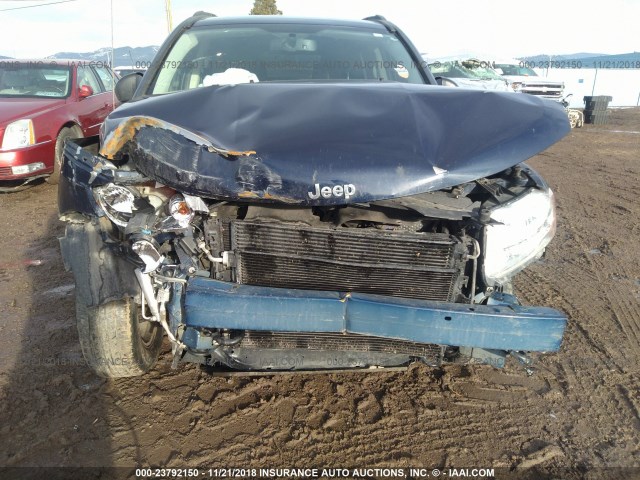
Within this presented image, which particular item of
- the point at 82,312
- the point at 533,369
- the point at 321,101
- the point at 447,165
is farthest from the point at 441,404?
the point at 82,312

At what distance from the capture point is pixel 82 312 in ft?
7.74

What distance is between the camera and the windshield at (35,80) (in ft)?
22.8

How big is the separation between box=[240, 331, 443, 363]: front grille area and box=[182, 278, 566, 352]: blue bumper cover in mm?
219

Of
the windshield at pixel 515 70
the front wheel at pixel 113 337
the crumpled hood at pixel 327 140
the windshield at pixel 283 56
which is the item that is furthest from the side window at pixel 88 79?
the windshield at pixel 515 70

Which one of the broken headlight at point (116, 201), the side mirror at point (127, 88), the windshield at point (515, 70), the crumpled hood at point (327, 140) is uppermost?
the windshield at point (515, 70)

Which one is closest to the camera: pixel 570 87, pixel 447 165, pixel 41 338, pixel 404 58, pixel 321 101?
pixel 447 165

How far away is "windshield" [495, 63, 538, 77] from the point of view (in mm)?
18031

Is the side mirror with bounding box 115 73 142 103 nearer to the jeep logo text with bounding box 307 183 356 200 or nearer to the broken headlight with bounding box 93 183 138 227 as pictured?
the broken headlight with bounding box 93 183 138 227

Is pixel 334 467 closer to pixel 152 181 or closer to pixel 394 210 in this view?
pixel 394 210

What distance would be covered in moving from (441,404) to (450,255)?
0.92m

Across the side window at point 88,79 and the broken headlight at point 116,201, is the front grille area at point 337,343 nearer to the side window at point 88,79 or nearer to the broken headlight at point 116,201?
the broken headlight at point 116,201

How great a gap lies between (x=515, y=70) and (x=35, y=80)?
16443mm

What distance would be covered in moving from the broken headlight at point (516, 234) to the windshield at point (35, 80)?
675cm

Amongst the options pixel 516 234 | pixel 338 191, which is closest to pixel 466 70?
pixel 516 234
